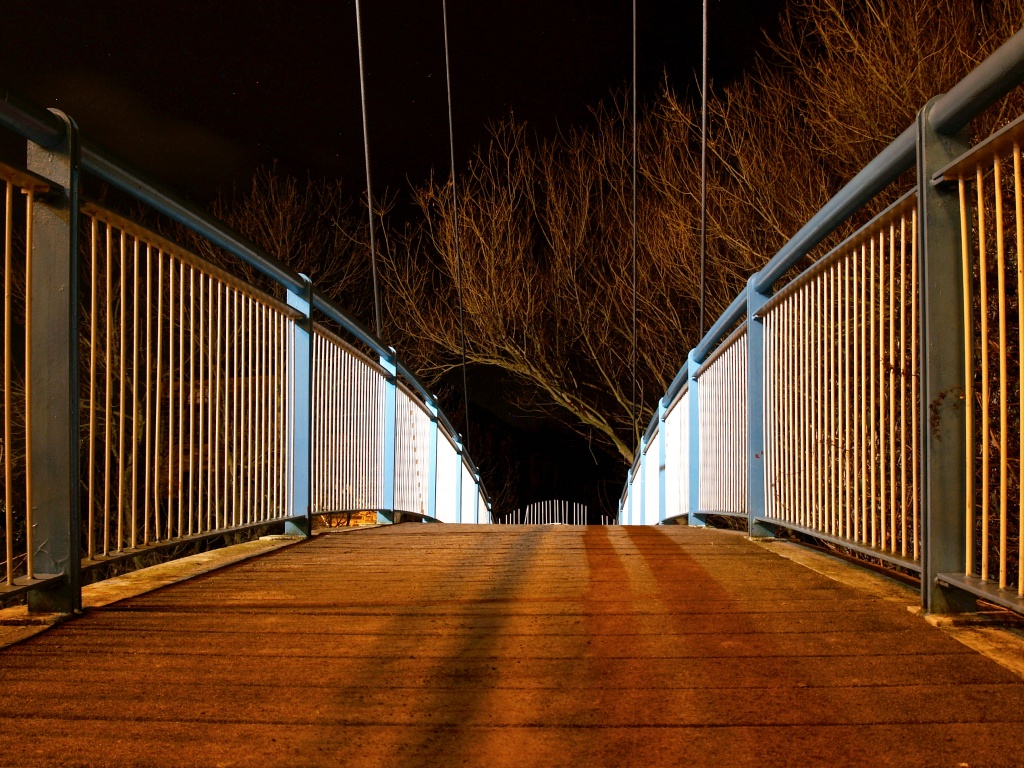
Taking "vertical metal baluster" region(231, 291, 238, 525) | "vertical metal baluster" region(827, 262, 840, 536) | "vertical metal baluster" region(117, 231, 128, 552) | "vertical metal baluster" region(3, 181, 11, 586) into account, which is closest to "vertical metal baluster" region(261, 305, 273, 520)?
"vertical metal baluster" region(231, 291, 238, 525)

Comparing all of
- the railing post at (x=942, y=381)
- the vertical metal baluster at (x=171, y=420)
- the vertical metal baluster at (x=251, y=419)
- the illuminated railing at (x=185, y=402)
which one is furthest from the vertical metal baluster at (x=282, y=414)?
the railing post at (x=942, y=381)

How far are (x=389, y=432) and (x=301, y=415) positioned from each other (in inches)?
76.1

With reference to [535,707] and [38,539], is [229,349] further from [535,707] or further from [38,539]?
[535,707]

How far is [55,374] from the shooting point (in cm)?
212

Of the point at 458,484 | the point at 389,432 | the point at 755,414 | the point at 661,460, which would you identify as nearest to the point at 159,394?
the point at 755,414

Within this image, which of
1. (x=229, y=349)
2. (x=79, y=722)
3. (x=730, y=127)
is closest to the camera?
(x=79, y=722)

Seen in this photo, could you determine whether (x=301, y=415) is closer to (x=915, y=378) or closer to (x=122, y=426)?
(x=122, y=426)

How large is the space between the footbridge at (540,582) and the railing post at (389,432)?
219 centimetres

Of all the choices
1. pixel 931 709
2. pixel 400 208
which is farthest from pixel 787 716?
pixel 400 208

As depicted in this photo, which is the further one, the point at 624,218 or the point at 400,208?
the point at 400,208

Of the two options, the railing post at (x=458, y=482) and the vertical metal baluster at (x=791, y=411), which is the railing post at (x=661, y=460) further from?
the vertical metal baluster at (x=791, y=411)

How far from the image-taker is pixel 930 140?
2119mm

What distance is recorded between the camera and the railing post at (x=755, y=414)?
3.89 meters

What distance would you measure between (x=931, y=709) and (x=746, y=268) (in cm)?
1309
